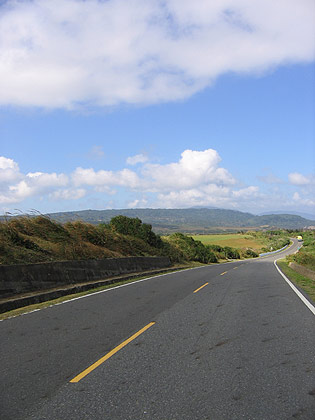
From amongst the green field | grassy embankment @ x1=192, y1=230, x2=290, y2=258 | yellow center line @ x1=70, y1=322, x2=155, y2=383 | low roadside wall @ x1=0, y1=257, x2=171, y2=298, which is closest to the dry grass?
low roadside wall @ x1=0, y1=257, x2=171, y2=298

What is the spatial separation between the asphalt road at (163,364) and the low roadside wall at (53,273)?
6.99 ft

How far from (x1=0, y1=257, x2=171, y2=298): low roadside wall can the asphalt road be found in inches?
83.9

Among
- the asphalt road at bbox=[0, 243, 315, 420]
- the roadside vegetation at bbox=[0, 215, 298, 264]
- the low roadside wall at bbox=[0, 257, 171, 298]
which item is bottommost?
the asphalt road at bbox=[0, 243, 315, 420]

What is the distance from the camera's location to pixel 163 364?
5.80 meters

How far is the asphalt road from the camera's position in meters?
4.39

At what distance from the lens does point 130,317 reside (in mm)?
9352

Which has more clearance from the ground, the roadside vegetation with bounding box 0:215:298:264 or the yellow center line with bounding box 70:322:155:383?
the roadside vegetation with bounding box 0:215:298:264

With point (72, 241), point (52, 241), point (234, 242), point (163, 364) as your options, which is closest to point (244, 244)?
point (234, 242)

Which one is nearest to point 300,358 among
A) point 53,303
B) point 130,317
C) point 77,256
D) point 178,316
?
point 178,316

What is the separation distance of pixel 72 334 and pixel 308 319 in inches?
204

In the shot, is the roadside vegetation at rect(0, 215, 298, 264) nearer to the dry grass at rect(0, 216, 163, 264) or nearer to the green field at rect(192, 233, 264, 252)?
the dry grass at rect(0, 216, 163, 264)

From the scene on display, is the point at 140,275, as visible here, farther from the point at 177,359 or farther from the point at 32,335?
the point at 177,359

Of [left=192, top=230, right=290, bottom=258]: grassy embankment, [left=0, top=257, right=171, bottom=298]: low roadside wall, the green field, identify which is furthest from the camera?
the green field

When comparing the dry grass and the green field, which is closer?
the dry grass
